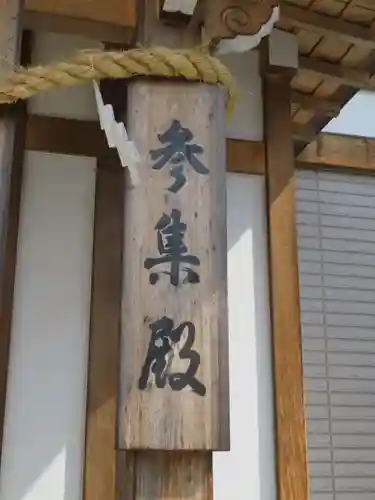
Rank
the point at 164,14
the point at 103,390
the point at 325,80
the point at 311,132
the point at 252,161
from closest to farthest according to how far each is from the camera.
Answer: the point at 164,14 < the point at 103,390 < the point at 252,161 < the point at 325,80 < the point at 311,132

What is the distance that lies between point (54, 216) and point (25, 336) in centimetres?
37

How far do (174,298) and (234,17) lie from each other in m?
0.76

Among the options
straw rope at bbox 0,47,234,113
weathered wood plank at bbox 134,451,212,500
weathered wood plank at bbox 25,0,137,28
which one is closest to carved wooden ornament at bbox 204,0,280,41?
straw rope at bbox 0,47,234,113

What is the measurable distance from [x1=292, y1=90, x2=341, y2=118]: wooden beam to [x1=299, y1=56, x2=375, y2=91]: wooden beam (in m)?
0.17

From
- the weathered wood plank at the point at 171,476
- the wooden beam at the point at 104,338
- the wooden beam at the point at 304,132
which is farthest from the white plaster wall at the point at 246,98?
the weathered wood plank at the point at 171,476

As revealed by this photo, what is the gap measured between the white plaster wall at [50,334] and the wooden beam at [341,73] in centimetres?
102

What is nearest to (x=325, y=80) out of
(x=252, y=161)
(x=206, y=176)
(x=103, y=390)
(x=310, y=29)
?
(x=310, y=29)

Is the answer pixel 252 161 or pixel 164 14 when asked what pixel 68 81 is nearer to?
pixel 164 14

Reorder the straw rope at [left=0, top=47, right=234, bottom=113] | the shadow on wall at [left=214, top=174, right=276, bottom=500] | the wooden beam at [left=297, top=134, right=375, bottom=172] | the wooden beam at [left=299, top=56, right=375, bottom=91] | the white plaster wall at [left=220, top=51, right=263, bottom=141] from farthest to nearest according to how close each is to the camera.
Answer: the wooden beam at [left=297, top=134, right=375, bottom=172]
the wooden beam at [left=299, top=56, right=375, bottom=91]
the white plaster wall at [left=220, top=51, right=263, bottom=141]
the shadow on wall at [left=214, top=174, right=276, bottom=500]
the straw rope at [left=0, top=47, right=234, bottom=113]

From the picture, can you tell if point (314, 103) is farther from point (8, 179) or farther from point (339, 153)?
point (8, 179)

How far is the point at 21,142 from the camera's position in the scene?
2.09 metres

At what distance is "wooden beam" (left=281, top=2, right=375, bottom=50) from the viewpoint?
93.7 inches

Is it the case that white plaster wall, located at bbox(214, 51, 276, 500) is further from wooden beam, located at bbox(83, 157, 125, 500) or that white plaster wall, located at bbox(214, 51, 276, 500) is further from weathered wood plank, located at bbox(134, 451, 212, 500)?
weathered wood plank, located at bbox(134, 451, 212, 500)

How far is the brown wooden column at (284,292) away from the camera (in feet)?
6.65
